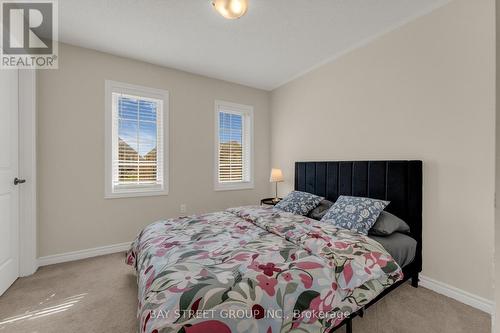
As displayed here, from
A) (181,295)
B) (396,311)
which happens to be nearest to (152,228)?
(181,295)

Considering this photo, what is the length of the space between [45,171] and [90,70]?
133cm

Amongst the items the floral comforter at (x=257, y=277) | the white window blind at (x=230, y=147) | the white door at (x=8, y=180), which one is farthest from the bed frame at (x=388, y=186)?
the white door at (x=8, y=180)

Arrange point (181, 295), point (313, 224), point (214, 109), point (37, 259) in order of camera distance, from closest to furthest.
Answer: point (181, 295) < point (313, 224) < point (37, 259) < point (214, 109)

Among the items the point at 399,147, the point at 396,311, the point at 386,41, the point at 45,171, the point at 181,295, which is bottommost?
the point at 396,311

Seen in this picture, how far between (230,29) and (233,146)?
1933 mm

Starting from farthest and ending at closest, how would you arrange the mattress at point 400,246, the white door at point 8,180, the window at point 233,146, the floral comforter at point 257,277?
the window at point 233,146 → the white door at point 8,180 → the mattress at point 400,246 → the floral comforter at point 257,277

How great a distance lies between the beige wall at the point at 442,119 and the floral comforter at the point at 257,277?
0.79 meters

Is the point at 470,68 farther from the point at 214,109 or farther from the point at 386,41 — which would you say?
the point at 214,109

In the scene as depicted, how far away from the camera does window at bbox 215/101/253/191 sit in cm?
375

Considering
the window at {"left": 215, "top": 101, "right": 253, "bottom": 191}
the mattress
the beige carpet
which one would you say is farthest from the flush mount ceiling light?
the beige carpet

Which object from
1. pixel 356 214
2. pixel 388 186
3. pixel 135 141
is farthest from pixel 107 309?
pixel 388 186

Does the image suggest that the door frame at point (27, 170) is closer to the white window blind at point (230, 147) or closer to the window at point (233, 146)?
the window at point (233, 146)

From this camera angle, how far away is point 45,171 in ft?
8.35

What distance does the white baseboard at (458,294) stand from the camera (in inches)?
69.1
